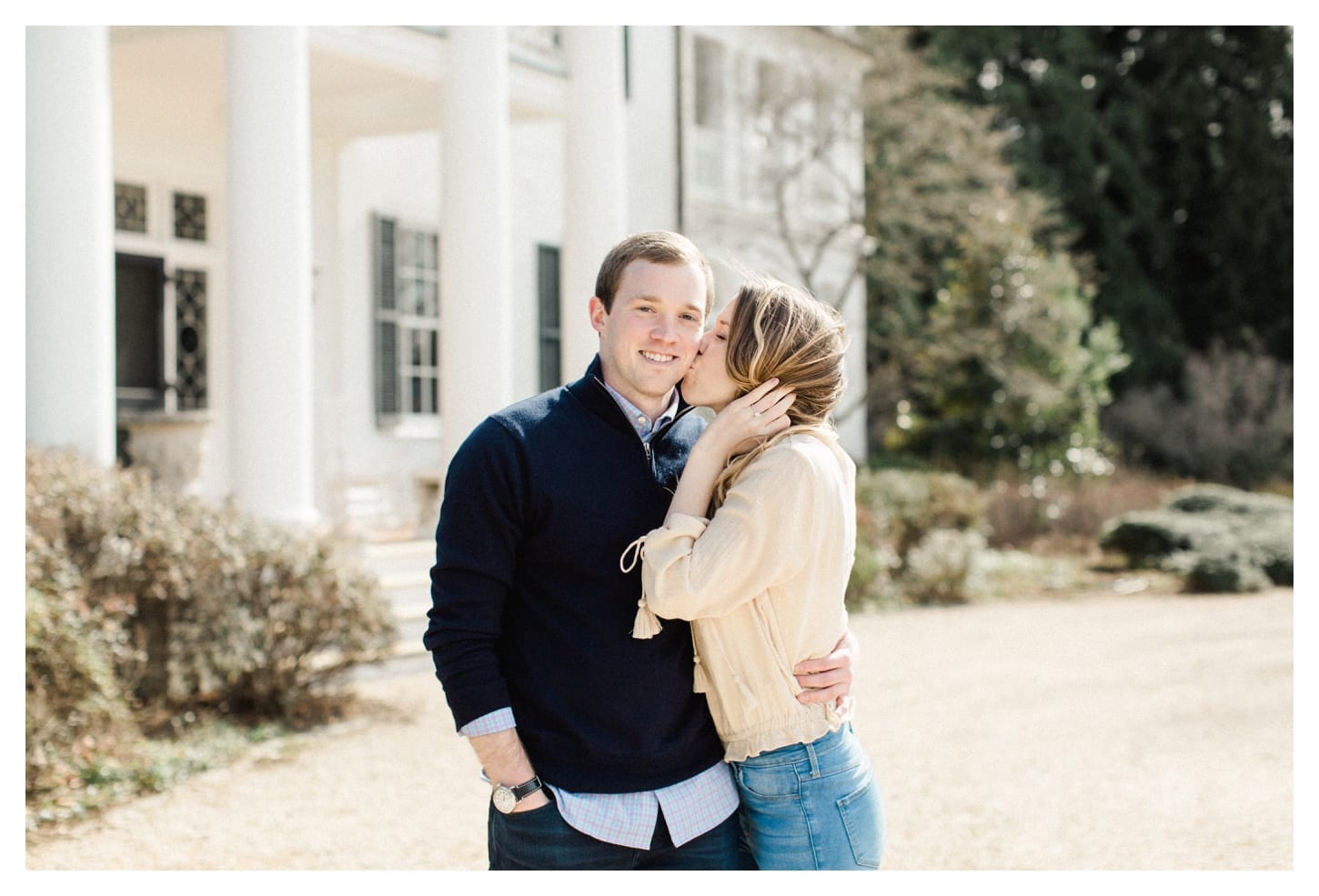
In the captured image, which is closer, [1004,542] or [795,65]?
[795,65]

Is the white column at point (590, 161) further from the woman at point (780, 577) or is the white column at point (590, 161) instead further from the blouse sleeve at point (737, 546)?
the blouse sleeve at point (737, 546)

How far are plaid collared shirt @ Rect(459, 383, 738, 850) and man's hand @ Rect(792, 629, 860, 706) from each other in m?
0.29

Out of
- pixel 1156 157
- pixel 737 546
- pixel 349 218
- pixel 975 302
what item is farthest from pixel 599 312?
pixel 1156 157

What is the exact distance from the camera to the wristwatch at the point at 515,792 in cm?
255

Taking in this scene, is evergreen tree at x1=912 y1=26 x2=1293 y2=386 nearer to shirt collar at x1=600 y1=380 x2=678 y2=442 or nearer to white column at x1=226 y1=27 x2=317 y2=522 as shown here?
white column at x1=226 y1=27 x2=317 y2=522

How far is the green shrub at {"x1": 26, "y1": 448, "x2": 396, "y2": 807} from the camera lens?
5641 millimetres

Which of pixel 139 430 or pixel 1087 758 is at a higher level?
pixel 139 430

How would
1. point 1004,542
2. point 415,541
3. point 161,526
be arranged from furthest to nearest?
1. point 1004,542
2. point 415,541
3. point 161,526

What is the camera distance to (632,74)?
45.9 ft

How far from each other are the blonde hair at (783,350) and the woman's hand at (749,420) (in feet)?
0.08

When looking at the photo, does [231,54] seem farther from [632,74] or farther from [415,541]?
[632,74]
